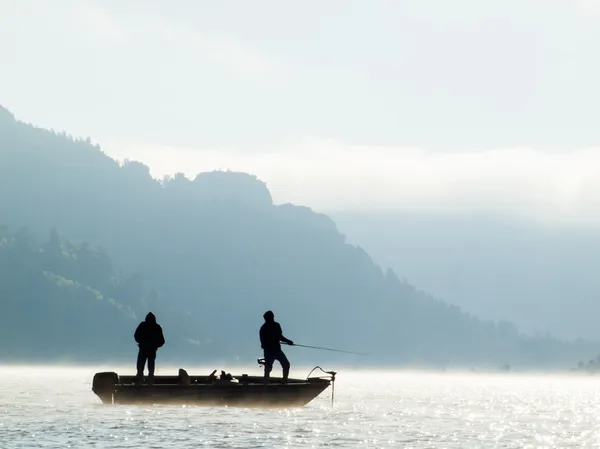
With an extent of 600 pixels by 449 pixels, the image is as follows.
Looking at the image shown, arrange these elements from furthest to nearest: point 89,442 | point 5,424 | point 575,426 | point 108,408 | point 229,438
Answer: point 575,426
point 108,408
point 5,424
point 229,438
point 89,442

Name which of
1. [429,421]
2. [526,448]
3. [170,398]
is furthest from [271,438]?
[429,421]

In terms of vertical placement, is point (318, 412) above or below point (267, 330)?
below

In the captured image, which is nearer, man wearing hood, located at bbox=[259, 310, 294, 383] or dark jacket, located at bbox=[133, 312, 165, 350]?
dark jacket, located at bbox=[133, 312, 165, 350]

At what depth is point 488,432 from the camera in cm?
4547

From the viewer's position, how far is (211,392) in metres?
48.4

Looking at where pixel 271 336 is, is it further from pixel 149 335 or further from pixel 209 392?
pixel 149 335

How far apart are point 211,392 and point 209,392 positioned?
0.29ft

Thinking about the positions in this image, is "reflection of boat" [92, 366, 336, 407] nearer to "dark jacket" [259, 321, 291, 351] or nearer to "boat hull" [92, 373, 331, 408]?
"boat hull" [92, 373, 331, 408]

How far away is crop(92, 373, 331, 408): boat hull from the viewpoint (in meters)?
47.8

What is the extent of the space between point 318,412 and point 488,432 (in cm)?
878

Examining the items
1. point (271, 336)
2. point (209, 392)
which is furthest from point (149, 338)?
point (271, 336)

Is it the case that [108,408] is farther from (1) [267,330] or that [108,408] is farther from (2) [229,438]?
(2) [229,438]

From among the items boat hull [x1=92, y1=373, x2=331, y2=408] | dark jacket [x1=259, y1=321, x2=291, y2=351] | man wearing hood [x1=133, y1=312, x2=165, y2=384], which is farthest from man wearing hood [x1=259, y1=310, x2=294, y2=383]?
man wearing hood [x1=133, y1=312, x2=165, y2=384]

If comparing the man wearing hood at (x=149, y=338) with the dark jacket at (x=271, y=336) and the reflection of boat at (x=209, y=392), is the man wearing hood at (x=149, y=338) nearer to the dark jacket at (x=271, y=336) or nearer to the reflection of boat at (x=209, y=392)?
the reflection of boat at (x=209, y=392)
